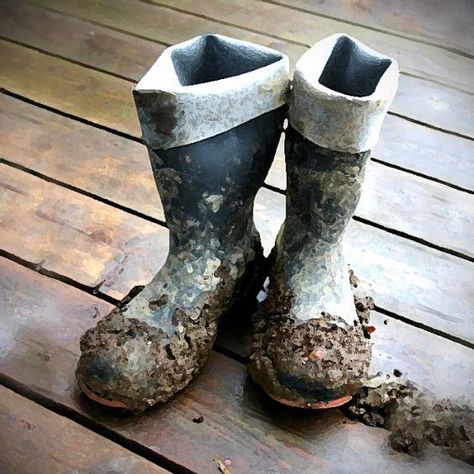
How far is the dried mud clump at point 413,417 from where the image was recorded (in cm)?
81

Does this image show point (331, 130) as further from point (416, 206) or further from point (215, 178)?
point (416, 206)

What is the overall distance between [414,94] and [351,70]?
0.58 metres

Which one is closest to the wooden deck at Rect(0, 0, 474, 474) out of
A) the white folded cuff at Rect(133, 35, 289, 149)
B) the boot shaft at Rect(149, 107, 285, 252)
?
the boot shaft at Rect(149, 107, 285, 252)

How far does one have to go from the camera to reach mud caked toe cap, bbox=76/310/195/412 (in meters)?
0.78

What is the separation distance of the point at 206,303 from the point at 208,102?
23cm

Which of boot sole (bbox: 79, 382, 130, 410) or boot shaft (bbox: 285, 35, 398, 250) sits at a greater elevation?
boot shaft (bbox: 285, 35, 398, 250)

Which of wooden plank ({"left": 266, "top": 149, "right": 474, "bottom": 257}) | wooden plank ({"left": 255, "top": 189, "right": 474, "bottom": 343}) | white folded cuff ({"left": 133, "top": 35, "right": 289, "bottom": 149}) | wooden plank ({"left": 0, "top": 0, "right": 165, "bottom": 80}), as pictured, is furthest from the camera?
wooden plank ({"left": 0, "top": 0, "right": 165, "bottom": 80})

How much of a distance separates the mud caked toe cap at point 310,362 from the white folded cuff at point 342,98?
0.19 meters

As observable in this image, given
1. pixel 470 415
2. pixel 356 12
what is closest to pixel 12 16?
pixel 356 12

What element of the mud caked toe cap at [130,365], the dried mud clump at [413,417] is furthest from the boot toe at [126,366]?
the dried mud clump at [413,417]

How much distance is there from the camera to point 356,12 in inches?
61.4

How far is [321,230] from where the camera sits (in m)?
0.82

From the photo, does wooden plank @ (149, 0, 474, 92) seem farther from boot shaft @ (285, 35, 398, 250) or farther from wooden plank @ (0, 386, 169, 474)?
wooden plank @ (0, 386, 169, 474)

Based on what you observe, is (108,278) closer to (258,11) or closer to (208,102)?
(208,102)
